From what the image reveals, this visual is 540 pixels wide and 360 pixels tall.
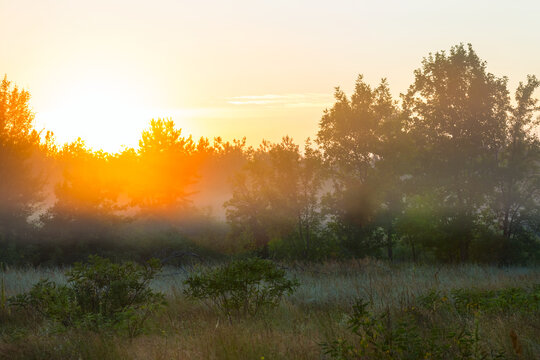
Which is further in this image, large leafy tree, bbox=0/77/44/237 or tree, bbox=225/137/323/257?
large leafy tree, bbox=0/77/44/237

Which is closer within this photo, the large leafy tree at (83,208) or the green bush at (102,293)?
the green bush at (102,293)

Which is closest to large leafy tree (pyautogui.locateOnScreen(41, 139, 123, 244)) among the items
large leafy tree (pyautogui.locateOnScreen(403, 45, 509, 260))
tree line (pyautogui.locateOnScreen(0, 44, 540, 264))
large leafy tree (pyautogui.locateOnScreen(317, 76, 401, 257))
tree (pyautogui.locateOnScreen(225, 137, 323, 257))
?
tree line (pyautogui.locateOnScreen(0, 44, 540, 264))

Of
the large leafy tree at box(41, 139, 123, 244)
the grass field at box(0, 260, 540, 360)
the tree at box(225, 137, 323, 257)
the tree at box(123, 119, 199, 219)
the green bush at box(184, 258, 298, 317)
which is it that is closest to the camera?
the grass field at box(0, 260, 540, 360)

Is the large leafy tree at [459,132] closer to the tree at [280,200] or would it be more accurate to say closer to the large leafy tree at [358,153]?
the large leafy tree at [358,153]

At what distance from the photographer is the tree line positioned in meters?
28.4

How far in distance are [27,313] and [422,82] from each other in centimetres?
2624

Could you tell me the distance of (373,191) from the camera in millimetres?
29469

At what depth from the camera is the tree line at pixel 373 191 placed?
28375 millimetres

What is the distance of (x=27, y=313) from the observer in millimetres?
12219

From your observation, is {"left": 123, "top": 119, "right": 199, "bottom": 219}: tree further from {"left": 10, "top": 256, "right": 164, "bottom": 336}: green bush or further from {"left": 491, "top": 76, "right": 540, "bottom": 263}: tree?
{"left": 10, "top": 256, "right": 164, "bottom": 336}: green bush

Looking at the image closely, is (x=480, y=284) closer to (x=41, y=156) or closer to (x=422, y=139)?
(x=422, y=139)

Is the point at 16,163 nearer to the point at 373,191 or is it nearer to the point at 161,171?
the point at 161,171

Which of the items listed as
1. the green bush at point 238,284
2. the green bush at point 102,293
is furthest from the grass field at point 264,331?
the green bush at point 102,293

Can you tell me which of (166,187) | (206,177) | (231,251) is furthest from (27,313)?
(206,177)
